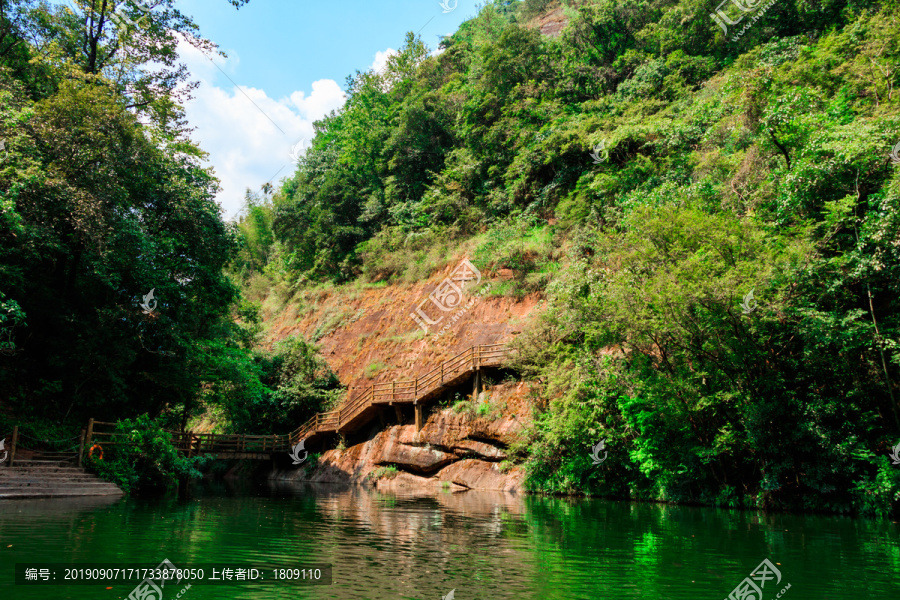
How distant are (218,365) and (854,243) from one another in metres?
19.5

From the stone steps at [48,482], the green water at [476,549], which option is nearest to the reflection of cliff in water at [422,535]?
the green water at [476,549]

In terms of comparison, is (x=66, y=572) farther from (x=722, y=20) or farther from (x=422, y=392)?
(x=722, y=20)

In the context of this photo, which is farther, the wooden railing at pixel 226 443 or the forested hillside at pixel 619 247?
the wooden railing at pixel 226 443

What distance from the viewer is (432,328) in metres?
27.4

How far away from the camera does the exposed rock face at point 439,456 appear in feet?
62.2

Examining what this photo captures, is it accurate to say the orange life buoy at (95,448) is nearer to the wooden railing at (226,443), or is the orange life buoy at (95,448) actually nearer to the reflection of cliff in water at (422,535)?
the wooden railing at (226,443)

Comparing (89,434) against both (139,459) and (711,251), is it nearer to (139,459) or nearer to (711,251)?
(139,459)

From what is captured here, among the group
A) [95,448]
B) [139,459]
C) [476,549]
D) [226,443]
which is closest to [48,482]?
[95,448]

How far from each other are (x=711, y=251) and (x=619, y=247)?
121 inches

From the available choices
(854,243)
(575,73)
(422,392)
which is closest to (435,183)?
(575,73)

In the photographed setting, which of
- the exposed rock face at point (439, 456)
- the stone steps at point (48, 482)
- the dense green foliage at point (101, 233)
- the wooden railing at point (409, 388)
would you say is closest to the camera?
the stone steps at point (48, 482)

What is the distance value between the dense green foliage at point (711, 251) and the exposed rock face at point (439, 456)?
2.04 metres

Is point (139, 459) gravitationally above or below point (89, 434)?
below

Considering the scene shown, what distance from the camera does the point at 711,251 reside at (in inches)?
493
